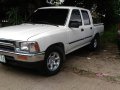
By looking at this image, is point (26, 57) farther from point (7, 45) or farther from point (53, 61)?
point (53, 61)

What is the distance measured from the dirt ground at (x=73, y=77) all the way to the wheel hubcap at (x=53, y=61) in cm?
24

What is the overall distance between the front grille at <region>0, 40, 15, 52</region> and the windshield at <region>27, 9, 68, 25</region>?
1753 millimetres

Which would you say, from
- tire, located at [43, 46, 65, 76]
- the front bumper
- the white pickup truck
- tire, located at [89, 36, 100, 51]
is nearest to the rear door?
the white pickup truck

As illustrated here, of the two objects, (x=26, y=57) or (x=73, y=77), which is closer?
(x=26, y=57)

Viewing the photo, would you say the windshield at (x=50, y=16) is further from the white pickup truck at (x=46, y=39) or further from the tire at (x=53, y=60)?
the tire at (x=53, y=60)

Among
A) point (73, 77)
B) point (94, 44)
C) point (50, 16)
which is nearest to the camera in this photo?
point (73, 77)

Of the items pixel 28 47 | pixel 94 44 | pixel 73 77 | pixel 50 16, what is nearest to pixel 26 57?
pixel 28 47

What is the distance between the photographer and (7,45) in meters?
5.23

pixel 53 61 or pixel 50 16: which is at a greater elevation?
pixel 50 16

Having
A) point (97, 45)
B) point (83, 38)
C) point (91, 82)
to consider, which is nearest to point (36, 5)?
point (97, 45)

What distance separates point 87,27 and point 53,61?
242 cm

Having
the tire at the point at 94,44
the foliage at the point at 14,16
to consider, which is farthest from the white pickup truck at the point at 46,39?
the foliage at the point at 14,16

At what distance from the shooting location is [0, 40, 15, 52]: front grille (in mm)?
5145

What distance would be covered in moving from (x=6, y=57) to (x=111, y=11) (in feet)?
37.7
